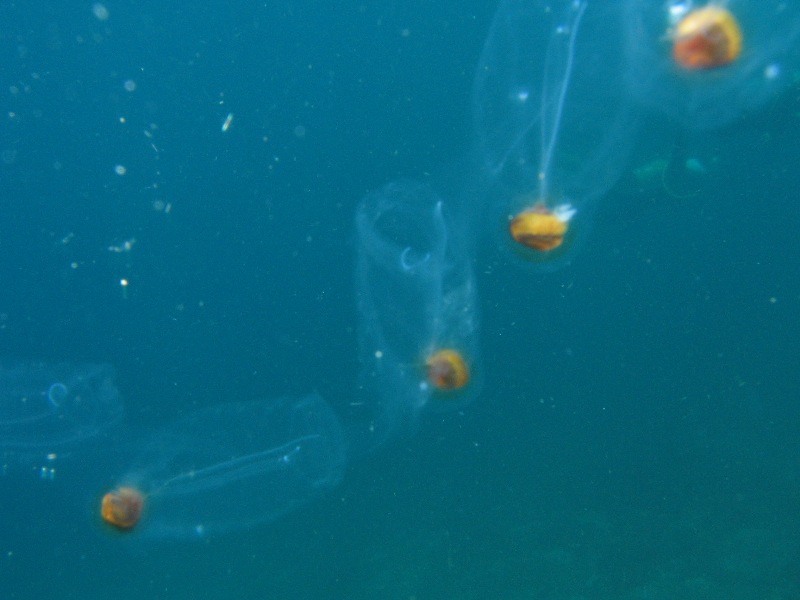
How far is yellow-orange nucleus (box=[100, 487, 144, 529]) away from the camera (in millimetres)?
5719

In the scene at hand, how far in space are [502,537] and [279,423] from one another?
9.92 feet

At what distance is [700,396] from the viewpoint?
749 cm

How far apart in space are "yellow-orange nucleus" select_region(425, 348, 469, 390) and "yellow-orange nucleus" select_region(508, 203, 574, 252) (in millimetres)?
1162

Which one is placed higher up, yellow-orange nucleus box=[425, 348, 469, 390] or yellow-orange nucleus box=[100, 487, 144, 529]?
yellow-orange nucleus box=[425, 348, 469, 390]

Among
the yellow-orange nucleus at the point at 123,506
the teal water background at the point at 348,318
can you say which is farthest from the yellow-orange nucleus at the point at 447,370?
the yellow-orange nucleus at the point at 123,506

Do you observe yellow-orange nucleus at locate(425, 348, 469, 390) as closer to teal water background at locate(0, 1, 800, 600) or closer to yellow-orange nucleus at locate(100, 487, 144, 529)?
teal water background at locate(0, 1, 800, 600)

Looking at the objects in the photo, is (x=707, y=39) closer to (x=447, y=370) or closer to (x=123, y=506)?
A: (x=447, y=370)

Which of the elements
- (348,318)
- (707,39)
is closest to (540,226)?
(707,39)

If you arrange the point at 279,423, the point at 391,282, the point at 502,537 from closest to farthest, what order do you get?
the point at 391,282, the point at 279,423, the point at 502,537

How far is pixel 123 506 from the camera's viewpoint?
19.0 ft

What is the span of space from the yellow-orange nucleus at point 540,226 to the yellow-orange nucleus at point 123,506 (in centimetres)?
441

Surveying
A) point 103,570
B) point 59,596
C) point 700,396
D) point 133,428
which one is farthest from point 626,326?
point 59,596

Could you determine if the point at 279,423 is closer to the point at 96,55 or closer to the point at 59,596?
the point at 96,55

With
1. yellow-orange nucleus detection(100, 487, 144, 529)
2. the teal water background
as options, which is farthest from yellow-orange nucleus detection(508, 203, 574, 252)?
yellow-orange nucleus detection(100, 487, 144, 529)
